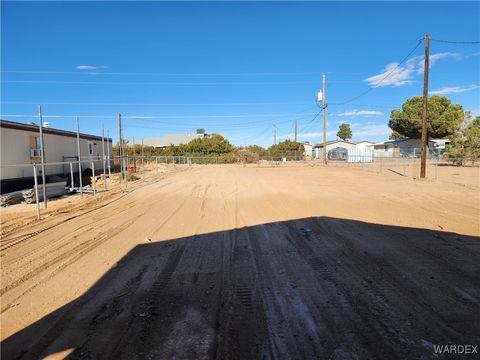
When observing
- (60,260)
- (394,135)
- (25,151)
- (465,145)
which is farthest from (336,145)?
(60,260)

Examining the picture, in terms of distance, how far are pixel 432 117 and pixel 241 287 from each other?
69.3m

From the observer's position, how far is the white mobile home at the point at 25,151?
18992 millimetres

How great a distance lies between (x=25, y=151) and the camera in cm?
2100

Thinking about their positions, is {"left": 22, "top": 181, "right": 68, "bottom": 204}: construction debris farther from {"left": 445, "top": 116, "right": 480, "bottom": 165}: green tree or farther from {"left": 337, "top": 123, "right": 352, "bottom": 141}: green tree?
{"left": 337, "top": 123, "right": 352, "bottom": 141}: green tree

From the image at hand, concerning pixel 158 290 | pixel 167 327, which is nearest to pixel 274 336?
pixel 167 327

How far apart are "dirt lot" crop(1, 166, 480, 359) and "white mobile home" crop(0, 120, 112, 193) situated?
403 inches

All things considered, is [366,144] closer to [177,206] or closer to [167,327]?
[177,206]

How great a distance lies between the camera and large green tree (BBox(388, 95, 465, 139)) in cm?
6253

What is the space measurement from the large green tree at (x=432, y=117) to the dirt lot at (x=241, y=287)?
60611mm

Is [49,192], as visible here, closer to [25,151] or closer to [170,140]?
[25,151]

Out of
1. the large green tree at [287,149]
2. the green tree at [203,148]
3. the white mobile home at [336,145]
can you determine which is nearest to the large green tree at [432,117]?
the white mobile home at [336,145]

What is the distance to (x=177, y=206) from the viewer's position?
13.3m

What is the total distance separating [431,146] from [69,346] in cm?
8239

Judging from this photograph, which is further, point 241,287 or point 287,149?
point 287,149
